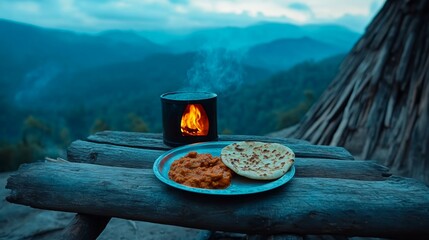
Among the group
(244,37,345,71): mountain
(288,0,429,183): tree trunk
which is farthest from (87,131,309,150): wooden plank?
(244,37,345,71): mountain

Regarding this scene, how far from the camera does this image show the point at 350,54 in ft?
13.8

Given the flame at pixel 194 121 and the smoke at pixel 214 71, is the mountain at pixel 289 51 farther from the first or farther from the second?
the flame at pixel 194 121

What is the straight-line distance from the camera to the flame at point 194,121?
1.69 m

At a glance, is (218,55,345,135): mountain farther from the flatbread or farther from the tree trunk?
the flatbread

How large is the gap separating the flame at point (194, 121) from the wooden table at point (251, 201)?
1.19 ft

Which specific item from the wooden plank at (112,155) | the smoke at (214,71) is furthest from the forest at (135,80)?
the wooden plank at (112,155)

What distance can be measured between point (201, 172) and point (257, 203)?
260mm

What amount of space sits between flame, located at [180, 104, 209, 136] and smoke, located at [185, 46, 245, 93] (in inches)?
18.2

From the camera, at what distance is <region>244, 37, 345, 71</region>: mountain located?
23.0 metres

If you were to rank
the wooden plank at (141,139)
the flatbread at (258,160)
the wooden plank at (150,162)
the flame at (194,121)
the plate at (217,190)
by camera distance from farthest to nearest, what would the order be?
the wooden plank at (141,139), the flame at (194,121), the wooden plank at (150,162), the flatbread at (258,160), the plate at (217,190)

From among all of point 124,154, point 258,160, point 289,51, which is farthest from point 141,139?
point 289,51

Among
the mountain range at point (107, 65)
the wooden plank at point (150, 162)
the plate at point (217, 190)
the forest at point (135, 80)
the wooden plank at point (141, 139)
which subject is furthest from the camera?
the mountain range at point (107, 65)

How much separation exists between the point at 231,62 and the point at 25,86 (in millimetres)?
30666

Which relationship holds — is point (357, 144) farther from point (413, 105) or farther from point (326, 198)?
point (326, 198)
